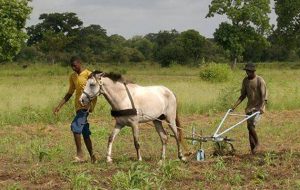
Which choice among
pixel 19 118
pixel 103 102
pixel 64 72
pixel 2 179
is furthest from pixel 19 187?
pixel 64 72

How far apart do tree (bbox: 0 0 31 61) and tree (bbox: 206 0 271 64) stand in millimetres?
21656

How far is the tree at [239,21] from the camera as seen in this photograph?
148ft

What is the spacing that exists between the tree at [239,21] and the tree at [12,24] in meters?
21.7

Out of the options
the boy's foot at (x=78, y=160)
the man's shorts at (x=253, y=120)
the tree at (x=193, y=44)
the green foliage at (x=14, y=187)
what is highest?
the tree at (x=193, y=44)

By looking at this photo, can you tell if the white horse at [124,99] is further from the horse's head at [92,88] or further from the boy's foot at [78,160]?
the boy's foot at [78,160]

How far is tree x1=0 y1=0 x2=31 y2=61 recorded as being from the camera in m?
26.9

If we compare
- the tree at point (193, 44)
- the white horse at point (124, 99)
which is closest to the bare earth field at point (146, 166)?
the white horse at point (124, 99)

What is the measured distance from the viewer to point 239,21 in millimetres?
46344

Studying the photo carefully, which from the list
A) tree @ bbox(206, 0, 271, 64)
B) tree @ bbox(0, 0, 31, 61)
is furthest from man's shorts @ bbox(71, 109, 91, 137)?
tree @ bbox(206, 0, 271, 64)

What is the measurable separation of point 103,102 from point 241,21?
30.8 meters

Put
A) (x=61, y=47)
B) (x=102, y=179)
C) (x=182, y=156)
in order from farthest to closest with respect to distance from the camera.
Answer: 1. (x=61, y=47)
2. (x=182, y=156)
3. (x=102, y=179)

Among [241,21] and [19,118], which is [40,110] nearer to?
[19,118]

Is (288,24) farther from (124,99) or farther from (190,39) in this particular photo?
(124,99)

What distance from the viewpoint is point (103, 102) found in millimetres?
A: 17812
